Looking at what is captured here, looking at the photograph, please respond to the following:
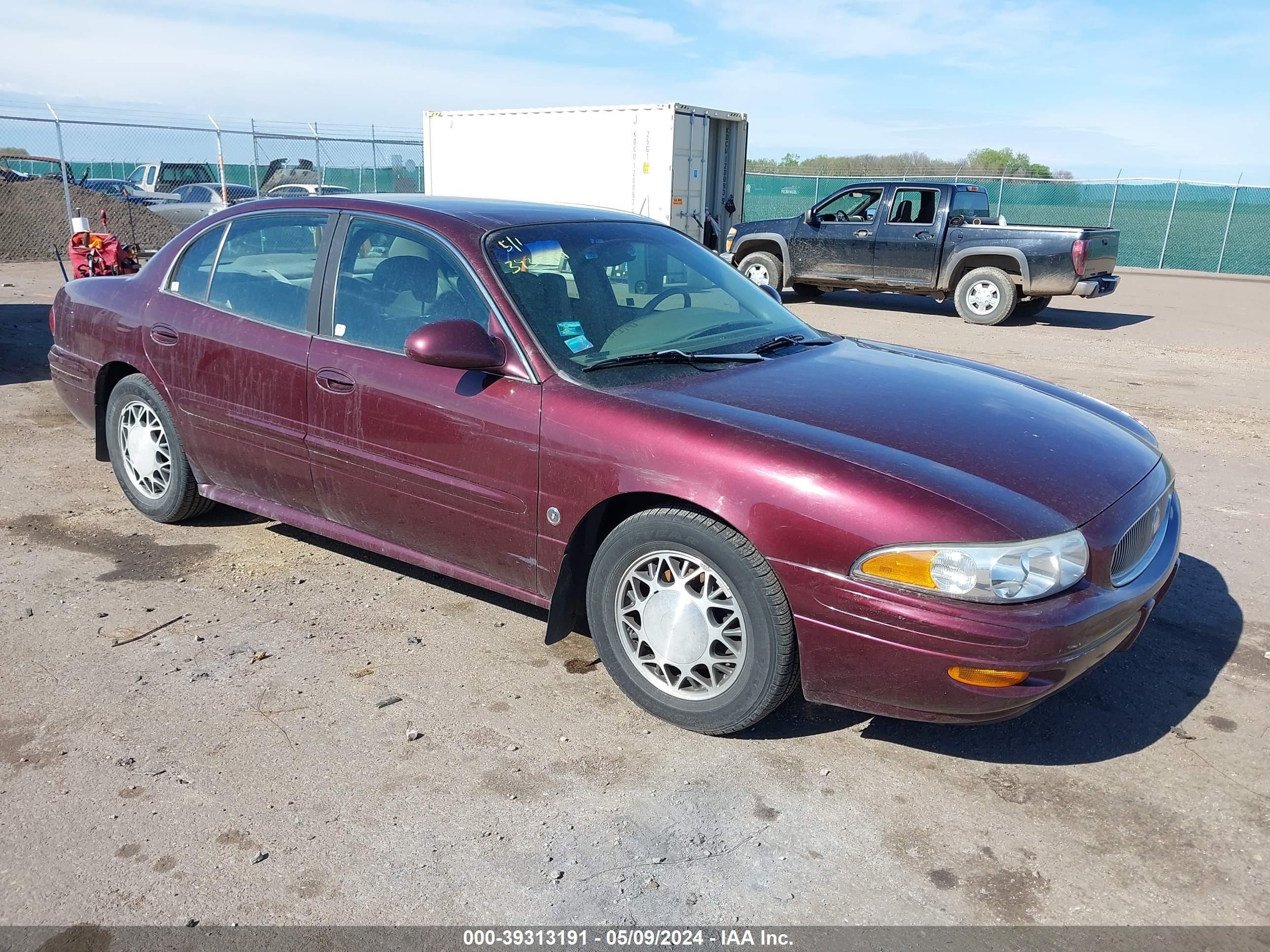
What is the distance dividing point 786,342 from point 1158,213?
93.2ft

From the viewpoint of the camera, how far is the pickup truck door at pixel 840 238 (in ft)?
49.7

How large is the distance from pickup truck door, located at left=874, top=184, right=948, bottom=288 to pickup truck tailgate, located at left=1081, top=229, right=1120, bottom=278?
6.52 feet

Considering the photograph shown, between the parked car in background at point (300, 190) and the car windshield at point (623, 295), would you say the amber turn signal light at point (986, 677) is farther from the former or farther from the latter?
the parked car in background at point (300, 190)

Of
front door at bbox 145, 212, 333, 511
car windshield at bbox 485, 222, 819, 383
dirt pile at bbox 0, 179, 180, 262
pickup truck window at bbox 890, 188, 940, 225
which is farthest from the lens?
dirt pile at bbox 0, 179, 180, 262

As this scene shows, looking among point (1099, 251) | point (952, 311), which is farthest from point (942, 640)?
point (952, 311)

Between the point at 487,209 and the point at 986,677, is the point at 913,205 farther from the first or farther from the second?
→ the point at 986,677

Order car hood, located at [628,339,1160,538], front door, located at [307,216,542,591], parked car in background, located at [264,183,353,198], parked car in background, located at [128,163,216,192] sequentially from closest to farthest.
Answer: car hood, located at [628,339,1160,538], front door, located at [307,216,542,591], parked car in background, located at [264,183,353,198], parked car in background, located at [128,163,216,192]

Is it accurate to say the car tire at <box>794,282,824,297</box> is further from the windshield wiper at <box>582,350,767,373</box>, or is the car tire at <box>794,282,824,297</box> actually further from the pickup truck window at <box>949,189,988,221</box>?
the windshield wiper at <box>582,350,767,373</box>

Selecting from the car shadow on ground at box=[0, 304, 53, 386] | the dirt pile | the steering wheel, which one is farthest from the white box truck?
the steering wheel

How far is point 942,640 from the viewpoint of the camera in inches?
110

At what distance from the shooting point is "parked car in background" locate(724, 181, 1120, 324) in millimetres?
13766

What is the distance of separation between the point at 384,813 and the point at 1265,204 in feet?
94.4

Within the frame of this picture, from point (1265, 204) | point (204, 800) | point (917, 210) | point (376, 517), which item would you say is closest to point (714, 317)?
point (376, 517)

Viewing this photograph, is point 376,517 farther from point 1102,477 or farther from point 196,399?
point 1102,477
